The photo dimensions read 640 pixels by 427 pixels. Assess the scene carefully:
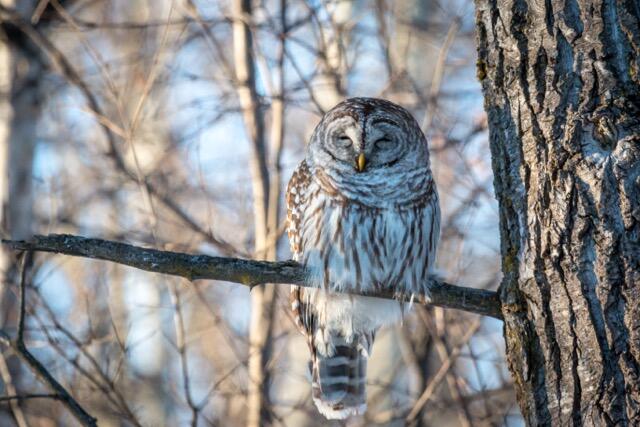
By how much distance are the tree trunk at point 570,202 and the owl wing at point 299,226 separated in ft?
4.61

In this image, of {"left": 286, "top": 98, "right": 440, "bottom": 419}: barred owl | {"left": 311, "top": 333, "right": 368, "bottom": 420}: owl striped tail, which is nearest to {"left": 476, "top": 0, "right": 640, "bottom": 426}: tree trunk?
{"left": 286, "top": 98, "right": 440, "bottom": 419}: barred owl

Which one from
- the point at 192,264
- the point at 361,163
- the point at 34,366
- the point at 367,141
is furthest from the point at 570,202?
the point at 34,366

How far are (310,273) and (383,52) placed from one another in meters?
2.73

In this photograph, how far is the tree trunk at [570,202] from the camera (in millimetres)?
2688

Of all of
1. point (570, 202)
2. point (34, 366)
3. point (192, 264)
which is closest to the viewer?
point (570, 202)

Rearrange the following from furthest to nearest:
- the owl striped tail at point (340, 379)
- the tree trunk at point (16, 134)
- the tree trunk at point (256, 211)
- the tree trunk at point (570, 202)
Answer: the tree trunk at point (16, 134)
the tree trunk at point (256, 211)
the owl striped tail at point (340, 379)
the tree trunk at point (570, 202)

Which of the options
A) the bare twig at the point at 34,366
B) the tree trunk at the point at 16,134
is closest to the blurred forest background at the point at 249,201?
the tree trunk at the point at 16,134

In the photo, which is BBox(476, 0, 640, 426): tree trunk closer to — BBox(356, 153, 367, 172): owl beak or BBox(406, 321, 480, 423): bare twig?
BBox(356, 153, 367, 172): owl beak

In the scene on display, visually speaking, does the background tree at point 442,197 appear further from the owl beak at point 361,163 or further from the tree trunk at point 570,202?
the owl beak at point 361,163

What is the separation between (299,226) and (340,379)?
786mm

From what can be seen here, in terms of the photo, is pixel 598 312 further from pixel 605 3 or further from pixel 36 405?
pixel 36 405

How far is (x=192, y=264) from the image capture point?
9.48 ft

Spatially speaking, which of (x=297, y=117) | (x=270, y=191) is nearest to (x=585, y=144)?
(x=270, y=191)

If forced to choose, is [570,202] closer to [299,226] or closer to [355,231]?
[355,231]
